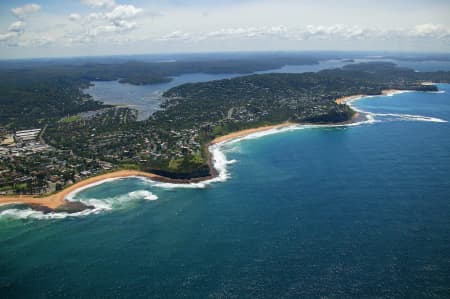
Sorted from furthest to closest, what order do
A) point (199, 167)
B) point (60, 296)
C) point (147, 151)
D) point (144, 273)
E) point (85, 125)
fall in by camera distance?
point (85, 125) < point (147, 151) < point (199, 167) < point (144, 273) < point (60, 296)

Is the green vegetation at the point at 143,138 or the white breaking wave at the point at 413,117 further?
the white breaking wave at the point at 413,117

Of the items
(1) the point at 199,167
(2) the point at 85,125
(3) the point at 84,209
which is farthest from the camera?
(2) the point at 85,125

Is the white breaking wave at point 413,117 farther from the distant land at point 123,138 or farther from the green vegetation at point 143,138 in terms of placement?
the distant land at point 123,138

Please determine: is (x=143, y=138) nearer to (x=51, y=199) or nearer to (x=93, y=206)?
(x=51, y=199)

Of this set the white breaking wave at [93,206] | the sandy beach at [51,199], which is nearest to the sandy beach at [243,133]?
the white breaking wave at [93,206]

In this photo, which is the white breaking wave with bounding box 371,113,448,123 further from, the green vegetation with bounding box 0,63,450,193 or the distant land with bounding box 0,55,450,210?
the distant land with bounding box 0,55,450,210

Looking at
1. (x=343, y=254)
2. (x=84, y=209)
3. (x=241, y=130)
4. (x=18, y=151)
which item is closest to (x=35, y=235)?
(x=84, y=209)

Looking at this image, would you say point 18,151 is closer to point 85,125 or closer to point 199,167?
point 85,125

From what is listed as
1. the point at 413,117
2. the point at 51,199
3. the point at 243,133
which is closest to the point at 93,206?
the point at 51,199
